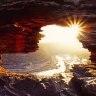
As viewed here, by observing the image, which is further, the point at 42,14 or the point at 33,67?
the point at 33,67

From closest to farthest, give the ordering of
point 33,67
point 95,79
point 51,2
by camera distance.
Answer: point 51,2 < point 95,79 < point 33,67

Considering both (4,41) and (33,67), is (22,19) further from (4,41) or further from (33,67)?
(33,67)

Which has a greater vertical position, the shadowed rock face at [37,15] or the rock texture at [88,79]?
the rock texture at [88,79]

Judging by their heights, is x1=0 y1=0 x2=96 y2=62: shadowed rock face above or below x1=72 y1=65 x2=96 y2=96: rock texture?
below

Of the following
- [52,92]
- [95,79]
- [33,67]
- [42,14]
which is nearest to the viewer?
[42,14]

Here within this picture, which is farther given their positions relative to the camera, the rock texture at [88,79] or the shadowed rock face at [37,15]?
the rock texture at [88,79]

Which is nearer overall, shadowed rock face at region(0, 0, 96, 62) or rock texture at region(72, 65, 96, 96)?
shadowed rock face at region(0, 0, 96, 62)

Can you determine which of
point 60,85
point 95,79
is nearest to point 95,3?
point 95,79

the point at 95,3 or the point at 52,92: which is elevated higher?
the point at 52,92
